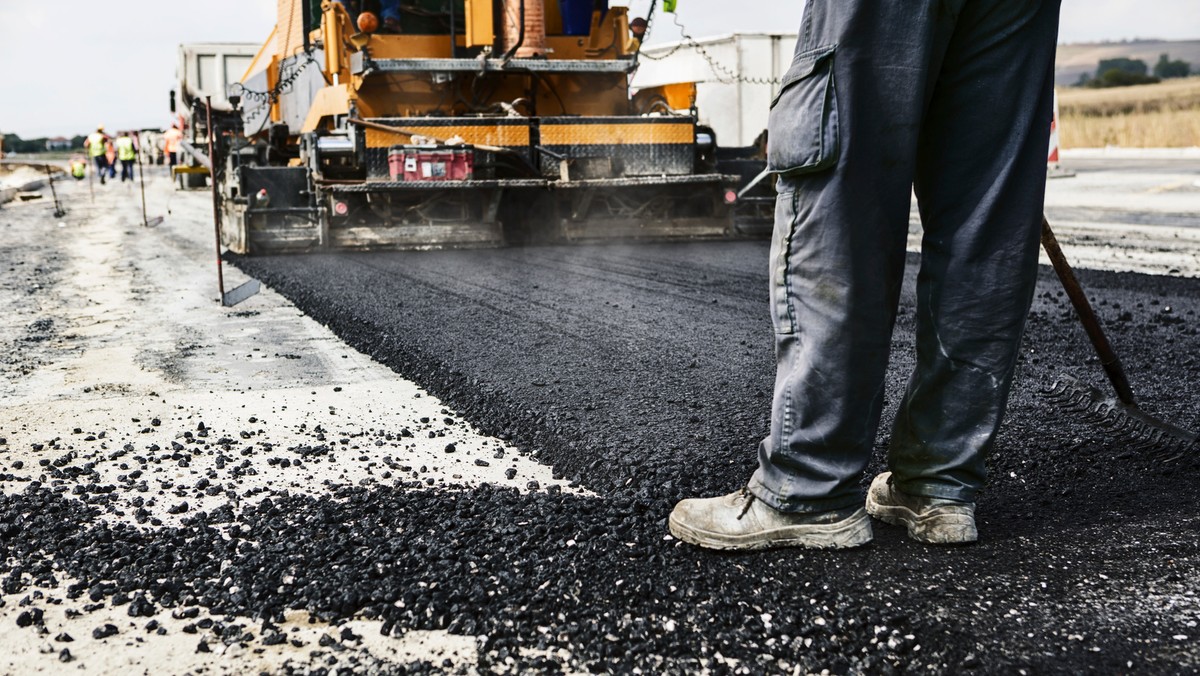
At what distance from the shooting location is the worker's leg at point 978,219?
2.38 meters

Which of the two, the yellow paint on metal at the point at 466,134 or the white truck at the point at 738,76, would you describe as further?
the white truck at the point at 738,76

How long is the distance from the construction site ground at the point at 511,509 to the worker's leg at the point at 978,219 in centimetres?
29

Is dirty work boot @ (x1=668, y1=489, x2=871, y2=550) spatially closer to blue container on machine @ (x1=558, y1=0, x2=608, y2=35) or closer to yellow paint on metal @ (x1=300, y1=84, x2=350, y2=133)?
yellow paint on metal @ (x1=300, y1=84, x2=350, y2=133)

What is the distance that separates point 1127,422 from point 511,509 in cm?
192

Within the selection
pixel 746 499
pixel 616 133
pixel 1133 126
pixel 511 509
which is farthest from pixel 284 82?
pixel 1133 126

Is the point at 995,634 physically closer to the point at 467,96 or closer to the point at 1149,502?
the point at 1149,502

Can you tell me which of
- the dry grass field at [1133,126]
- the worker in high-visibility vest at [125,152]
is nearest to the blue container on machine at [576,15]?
the worker in high-visibility vest at [125,152]

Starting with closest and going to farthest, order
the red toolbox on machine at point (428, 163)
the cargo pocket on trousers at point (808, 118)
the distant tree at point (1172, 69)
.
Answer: the cargo pocket on trousers at point (808, 118), the red toolbox on machine at point (428, 163), the distant tree at point (1172, 69)

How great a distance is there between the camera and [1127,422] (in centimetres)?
338

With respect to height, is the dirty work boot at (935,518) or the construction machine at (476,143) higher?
the construction machine at (476,143)

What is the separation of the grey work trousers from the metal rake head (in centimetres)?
101

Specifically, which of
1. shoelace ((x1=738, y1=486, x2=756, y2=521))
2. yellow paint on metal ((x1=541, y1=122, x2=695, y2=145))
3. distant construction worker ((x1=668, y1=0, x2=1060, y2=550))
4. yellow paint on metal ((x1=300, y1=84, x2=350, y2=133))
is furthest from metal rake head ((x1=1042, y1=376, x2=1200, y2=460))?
yellow paint on metal ((x1=300, y1=84, x2=350, y2=133))

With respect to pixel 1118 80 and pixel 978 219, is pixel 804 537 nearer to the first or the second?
pixel 978 219

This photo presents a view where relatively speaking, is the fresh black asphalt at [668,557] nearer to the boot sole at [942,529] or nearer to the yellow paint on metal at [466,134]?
the boot sole at [942,529]
